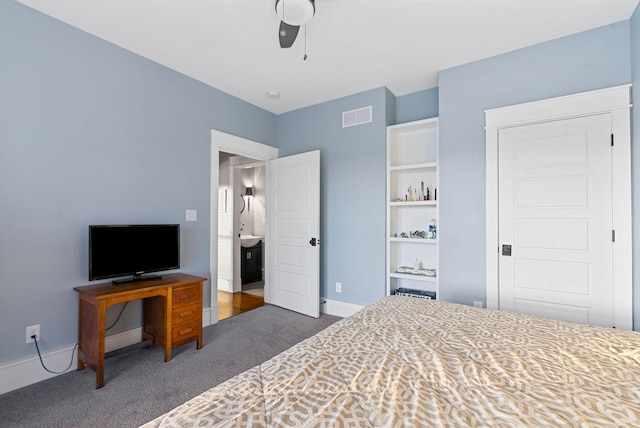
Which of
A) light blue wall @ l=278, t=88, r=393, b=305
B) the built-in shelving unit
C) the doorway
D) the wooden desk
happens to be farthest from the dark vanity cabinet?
the built-in shelving unit

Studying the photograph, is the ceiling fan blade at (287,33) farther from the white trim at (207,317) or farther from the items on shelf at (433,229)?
the white trim at (207,317)

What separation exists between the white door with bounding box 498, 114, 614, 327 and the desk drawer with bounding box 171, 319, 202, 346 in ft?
9.27

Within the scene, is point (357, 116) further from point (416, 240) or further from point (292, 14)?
point (292, 14)

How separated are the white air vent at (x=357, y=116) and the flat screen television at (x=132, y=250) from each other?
236cm

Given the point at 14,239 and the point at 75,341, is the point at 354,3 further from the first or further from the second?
the point at 75,341

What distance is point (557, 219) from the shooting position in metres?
2.47

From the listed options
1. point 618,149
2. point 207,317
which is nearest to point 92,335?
point 207,317

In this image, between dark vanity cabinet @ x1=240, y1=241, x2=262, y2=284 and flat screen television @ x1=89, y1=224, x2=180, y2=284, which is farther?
dark vanity cabinet @ x1=240, y1=241, x2=262, y2=284

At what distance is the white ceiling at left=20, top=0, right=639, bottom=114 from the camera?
2156 mm

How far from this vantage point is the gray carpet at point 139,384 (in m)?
1.80

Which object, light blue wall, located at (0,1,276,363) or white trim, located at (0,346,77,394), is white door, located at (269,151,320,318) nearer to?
light blue wall, located at (0,1,276,363)

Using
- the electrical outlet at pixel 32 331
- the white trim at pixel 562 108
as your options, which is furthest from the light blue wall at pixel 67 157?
the white trim at pixel 562 108

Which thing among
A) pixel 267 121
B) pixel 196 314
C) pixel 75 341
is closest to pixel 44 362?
pixel 75 341

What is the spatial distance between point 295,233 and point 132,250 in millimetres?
1900
